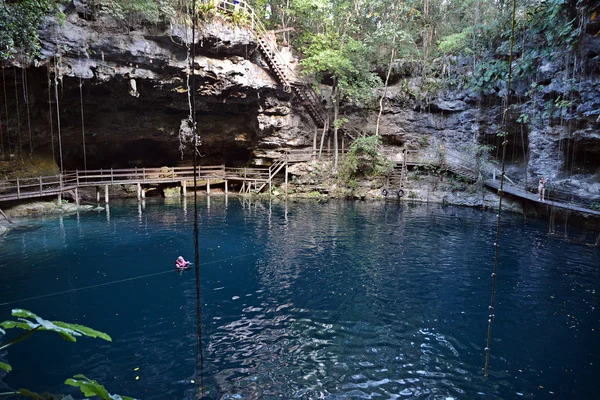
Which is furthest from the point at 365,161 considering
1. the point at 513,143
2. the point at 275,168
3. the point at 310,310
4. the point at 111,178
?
the point at 310,310

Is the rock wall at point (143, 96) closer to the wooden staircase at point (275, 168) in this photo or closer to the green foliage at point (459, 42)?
the wooden staircase at point (275, 168)

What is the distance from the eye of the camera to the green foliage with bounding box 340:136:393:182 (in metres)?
26.5

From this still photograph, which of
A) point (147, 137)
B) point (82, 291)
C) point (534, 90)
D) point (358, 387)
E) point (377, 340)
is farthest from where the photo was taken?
point (147, 137)

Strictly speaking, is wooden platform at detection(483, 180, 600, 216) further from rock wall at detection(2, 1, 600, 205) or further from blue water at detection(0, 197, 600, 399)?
blue water at detection(0, 197, 600, 399)

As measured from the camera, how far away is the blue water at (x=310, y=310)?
6.74m

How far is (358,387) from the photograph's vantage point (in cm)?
658

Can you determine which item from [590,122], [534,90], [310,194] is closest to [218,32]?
[310,194]

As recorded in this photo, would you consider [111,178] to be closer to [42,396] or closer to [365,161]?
[365,161]

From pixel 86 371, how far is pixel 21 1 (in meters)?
11.4

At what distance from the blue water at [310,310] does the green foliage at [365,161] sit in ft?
33.7

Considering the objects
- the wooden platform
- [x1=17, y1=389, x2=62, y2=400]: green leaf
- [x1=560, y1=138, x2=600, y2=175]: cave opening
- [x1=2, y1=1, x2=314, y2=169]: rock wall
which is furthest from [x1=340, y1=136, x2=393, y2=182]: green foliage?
[x1=17, y1=389, x2=62, y2=400]: green leaf

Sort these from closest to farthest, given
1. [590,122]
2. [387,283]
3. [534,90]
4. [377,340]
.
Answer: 1. [377,340]
2. [387,283]
3. [590,122]
4. [534,90]

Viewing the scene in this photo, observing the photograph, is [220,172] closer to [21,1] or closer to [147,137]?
[147,137]

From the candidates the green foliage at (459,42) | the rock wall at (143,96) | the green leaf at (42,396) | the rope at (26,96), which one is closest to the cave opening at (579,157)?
the green foliage at (459,42)
